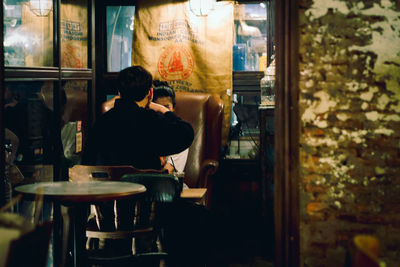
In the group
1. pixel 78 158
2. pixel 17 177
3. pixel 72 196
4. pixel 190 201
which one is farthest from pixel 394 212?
pixel 78 158

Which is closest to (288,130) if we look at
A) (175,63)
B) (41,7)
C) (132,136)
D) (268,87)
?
(132,136)

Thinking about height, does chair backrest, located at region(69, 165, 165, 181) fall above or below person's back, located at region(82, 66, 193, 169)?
below

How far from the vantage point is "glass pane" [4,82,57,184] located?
3.58 meters

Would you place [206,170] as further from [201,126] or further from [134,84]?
[134,84]

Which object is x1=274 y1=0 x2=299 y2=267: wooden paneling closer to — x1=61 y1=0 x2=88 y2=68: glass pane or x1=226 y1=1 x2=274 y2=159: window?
x1=61 y1=0 x2=88 y2=68: glass pane

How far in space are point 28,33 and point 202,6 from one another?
2099 mm

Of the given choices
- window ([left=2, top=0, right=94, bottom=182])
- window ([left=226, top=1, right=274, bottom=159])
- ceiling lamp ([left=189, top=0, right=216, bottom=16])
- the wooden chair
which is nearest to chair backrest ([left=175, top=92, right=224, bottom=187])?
window ([left=226, top=1, right=274, bottom=159])

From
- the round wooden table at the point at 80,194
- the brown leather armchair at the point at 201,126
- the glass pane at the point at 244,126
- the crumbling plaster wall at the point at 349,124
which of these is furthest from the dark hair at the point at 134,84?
the glass pane at the point at 244,126

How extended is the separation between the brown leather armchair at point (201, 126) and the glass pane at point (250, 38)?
56 cm

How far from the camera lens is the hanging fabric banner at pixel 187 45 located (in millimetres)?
5574

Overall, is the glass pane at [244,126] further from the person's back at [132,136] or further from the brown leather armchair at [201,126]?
the person's back at [132,136]

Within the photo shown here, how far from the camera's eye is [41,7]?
415 centimetres

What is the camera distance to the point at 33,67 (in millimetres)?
3861

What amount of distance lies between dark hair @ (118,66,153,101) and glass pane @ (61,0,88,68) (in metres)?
1.10
